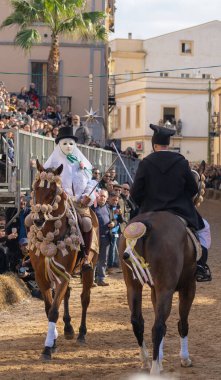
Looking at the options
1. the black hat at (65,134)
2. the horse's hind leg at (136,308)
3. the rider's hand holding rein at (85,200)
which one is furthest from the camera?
the black hat at (65,134)

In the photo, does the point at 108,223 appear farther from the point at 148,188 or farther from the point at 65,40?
the point at 65,40

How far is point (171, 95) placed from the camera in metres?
74.2

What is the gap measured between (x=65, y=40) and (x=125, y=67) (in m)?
39.0

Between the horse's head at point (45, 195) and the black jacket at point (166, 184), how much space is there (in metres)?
1.43

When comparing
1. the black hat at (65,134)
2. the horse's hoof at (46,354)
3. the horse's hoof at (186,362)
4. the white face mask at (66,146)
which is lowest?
the horse's hoof at (46,354)

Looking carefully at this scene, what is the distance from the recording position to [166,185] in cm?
1030

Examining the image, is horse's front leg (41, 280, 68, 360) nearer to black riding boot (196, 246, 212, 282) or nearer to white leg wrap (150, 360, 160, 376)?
black riding boot (196, 246, 212, 282)

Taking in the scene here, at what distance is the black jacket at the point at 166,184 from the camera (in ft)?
33.7

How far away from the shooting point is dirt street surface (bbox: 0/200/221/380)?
10.4 m

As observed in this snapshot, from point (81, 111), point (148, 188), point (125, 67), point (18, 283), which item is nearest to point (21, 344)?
point (148, 188)

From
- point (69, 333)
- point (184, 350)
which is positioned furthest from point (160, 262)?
point (69, 333)

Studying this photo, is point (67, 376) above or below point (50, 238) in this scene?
below

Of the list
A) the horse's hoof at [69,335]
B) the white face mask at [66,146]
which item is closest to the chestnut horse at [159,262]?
the horse's hoof at [69,335]

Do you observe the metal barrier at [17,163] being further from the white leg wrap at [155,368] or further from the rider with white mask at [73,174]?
the white leg wrap at [155,368]
